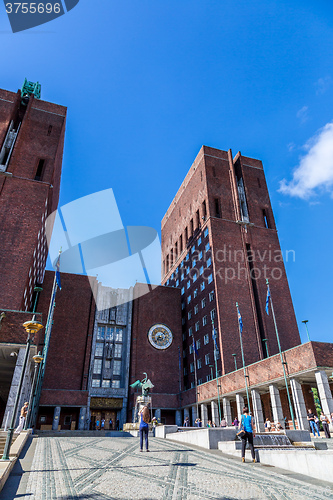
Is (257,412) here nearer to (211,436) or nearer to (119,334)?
(211,436)

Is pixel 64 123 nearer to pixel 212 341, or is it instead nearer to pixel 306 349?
pixel 212 341

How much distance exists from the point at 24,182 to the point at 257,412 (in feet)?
129

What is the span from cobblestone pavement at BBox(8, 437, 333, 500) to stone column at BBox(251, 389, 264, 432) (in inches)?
928

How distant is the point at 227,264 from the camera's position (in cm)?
5159

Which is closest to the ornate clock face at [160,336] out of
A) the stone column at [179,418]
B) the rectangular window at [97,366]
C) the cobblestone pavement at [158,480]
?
the rectangular window at [97,366]

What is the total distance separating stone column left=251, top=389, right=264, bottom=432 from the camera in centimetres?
3206

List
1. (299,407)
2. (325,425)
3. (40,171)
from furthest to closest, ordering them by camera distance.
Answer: (40,171)
(299,407)
(325,425)

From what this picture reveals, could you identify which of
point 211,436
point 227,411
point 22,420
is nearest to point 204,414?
point 227,411

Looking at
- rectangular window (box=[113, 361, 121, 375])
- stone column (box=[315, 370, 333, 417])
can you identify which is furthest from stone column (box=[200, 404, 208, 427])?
stone column (box=[315, 370, 333, 417])

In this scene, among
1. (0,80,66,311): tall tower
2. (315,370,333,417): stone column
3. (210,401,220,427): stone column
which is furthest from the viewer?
(210,401,220,427): stone column

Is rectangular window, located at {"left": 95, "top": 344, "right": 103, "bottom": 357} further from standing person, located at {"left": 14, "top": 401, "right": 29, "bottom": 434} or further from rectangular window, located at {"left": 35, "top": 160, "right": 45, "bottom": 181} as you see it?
standing person, located at {"left": 14, "top": 401, "right": 29, "bottom": 434}

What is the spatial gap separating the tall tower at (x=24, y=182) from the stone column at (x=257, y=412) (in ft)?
85.7

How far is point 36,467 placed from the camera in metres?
9.76

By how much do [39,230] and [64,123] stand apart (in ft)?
72.5
